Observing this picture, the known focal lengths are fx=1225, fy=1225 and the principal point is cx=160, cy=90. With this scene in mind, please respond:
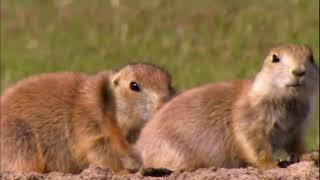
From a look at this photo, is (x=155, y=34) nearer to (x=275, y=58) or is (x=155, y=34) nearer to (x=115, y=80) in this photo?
(x=115, y=80)

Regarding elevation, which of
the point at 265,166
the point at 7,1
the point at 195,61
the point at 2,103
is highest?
the point at 7,1

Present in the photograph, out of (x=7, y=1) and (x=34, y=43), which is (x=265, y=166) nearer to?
(x=34, y=43)

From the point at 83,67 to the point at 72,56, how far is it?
0.88 meters

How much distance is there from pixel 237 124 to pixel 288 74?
2.12ft

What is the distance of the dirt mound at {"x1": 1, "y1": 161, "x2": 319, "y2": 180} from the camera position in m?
8.91

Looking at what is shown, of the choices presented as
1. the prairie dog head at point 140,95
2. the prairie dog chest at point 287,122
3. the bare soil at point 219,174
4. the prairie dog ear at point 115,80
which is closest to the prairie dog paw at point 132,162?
the prairie dog head at point 140,95

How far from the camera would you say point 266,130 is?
991 centimetres

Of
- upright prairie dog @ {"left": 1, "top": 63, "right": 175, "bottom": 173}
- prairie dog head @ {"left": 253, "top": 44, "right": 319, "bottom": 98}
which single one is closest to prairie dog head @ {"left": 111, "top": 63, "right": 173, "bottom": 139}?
upright prairie dog @ {"left": 1, "top": 63, "right": 175, "bottom": 173}

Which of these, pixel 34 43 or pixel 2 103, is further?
pixel 34 43

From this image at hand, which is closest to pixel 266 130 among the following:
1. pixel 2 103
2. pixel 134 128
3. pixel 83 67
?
pixel 134 128

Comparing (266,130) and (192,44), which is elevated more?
(192,44)

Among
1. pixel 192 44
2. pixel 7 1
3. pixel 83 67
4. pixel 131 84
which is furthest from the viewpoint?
pixel 7 1

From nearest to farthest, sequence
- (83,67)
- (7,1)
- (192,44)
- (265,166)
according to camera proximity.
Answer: (265,166), (83,67), (192,44), (7,1)

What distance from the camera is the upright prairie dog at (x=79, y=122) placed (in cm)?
1019
